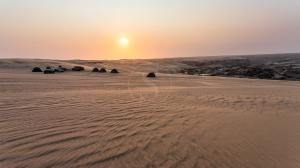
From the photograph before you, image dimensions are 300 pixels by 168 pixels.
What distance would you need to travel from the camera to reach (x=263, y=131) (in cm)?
482

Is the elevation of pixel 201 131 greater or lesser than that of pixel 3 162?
lesser

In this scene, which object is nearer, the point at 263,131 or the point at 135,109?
the point at 263,131

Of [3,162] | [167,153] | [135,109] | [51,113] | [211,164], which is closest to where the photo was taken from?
[3,162]

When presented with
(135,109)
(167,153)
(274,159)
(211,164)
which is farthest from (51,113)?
(274,159)

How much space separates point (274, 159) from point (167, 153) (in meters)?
1.49

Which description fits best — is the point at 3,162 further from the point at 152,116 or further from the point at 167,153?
the point at 152,116

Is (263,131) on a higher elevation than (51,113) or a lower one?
lower

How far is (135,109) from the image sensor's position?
632 cm

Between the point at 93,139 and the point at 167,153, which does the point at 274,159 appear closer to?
the point at 167,153

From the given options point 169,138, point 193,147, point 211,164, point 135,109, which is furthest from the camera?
point 135,109

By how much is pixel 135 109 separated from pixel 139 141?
2433 mm

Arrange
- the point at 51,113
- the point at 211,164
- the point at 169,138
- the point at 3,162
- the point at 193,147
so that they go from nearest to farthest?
1. the point at 3,162
2. the point at 211,164
3. the point at 193,147
4. the point at 169,138
5. the point at 51,113

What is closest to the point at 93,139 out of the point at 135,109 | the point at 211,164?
the point at 211,164

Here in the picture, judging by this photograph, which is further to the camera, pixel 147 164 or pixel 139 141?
pixel 139 141
